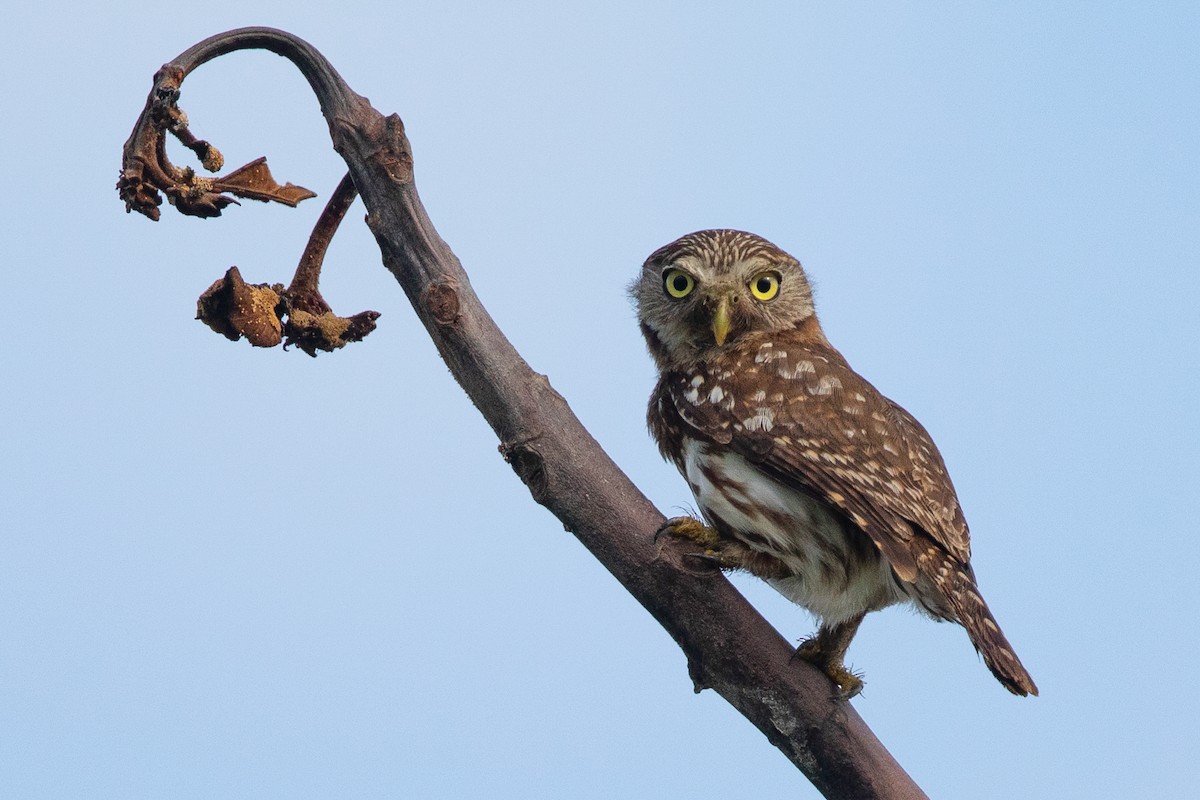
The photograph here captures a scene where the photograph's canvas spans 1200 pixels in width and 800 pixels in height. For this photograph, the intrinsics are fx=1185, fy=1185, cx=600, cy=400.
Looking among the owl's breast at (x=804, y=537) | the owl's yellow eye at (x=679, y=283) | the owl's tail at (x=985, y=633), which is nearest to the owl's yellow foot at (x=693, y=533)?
Result: the owl's breast at (x=804, y=537)

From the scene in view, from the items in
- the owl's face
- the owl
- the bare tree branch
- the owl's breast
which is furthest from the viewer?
the owl's face

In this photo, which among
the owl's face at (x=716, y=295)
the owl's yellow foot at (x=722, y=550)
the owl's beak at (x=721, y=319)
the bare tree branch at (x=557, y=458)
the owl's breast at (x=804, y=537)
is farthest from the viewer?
the owl's face at (x=716, y=295)

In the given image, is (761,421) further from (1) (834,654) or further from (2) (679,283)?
(2) (679,283)

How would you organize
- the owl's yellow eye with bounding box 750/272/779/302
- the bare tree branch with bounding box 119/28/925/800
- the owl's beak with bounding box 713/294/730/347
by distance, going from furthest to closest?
1. the owl's yellow eye with bounding box 750/272/779/302
2. the owl's beak with bounding box 713/294/730/347
3. the bare tree branch with bounding box 119/28/925/800

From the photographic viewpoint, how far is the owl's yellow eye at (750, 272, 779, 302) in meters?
3.53

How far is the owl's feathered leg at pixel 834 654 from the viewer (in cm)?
276

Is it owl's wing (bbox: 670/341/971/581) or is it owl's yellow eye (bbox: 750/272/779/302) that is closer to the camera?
owl's wing (bbox: 670/341/971/581)

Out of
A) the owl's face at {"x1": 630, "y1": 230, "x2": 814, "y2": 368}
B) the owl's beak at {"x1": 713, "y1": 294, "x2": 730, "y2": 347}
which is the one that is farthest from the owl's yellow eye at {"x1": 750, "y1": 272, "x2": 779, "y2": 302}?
the owl's beak at {"x1": 713, "y1": 294, "x2": 730, "y2": 347}

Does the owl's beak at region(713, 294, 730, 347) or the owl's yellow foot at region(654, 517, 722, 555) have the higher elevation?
the owl's beak at region(713, 294, 730, 347)

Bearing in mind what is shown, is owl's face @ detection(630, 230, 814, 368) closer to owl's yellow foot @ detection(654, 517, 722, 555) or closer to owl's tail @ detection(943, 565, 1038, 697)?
owl's yellow foot @ detection(654, 517, 722, 555)

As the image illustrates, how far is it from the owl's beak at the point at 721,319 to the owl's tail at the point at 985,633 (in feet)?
2.99

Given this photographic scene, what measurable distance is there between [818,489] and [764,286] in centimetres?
98

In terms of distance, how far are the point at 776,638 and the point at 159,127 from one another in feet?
5.45

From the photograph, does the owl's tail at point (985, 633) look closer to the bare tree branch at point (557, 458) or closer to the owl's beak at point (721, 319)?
the bare tree branch at point (557, 458)
